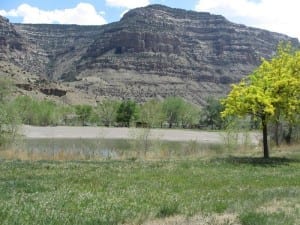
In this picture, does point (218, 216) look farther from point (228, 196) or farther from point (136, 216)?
point (228, 196)

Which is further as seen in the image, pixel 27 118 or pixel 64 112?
pixel 64 112

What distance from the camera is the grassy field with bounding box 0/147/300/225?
10461 mm

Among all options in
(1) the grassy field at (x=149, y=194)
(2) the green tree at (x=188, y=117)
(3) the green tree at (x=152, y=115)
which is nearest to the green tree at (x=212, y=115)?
(2) the green tree at (x=188, y=117)

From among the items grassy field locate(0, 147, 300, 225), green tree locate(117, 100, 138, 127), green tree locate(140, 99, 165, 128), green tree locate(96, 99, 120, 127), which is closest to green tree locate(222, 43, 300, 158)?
grassy field locate(0, 147, 300, 225)

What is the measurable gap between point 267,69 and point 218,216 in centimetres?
2088

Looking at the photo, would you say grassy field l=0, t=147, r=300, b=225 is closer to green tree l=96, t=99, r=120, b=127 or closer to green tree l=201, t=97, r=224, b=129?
green tree l=96, t=99, r=120, b=127

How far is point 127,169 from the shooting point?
22.7 metres

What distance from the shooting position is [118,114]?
134m

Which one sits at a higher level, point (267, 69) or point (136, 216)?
point (267, 69)

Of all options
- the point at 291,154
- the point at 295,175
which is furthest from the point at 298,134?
the point at 295,175

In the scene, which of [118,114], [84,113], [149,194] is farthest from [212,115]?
[149,194]

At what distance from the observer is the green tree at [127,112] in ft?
420

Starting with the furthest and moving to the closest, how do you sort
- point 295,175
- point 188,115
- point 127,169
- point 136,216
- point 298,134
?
point 188,115
point 298,134
point 127,169
point 295,175
point 136,216

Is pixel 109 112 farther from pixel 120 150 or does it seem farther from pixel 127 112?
pixel 120 150
